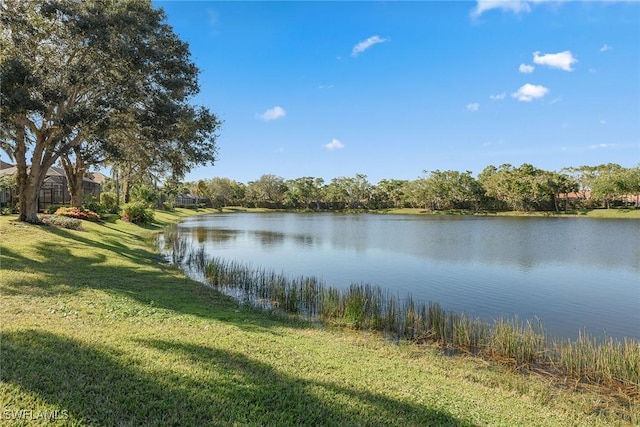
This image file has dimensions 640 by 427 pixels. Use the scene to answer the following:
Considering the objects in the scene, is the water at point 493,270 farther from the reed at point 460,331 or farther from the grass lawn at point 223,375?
the grass lawn at point 223,375

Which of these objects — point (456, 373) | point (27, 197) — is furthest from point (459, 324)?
point (27, 197)

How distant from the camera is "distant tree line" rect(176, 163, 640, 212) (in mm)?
75000

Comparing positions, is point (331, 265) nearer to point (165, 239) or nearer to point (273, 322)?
point (273, 322)

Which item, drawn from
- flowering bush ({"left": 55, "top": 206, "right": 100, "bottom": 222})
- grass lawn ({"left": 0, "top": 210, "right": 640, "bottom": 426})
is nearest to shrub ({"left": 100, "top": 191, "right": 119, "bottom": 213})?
flowering bush ({"left": 55, "top": 206, "right": 100, "bottom": 222})

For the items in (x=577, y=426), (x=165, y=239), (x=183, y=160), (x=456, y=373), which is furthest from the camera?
(x=165, y=239)

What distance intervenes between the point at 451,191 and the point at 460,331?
273 ft

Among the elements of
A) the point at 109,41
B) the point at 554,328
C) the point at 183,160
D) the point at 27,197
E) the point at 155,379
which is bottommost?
A: the point at 554,328

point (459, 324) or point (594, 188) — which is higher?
point (594, 188)

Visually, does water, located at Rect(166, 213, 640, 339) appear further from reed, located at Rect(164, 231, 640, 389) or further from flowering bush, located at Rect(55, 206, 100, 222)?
flowering bush, located at Rect(55, 206, 100, 222)

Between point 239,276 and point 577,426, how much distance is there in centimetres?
1118

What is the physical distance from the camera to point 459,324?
8.87m

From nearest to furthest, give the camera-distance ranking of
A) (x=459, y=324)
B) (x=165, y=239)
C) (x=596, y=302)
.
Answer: (x=459, y=324) → (x=596, y=302) → (x=165, y=239)

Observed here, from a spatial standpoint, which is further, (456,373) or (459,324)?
(459,324)

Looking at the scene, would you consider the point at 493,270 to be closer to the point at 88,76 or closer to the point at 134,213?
the point at 88,76
